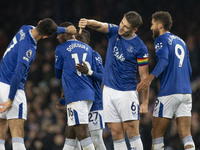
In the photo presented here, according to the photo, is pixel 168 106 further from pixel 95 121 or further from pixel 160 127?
pixel 95 121

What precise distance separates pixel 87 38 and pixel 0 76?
1814 mm

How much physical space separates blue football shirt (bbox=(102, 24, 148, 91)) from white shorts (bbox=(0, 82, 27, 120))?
1.24 meters

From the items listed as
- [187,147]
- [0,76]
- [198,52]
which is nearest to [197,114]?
[198,52]

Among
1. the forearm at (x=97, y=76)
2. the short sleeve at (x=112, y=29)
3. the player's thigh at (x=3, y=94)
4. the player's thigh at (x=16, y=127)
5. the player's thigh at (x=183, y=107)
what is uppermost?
the short sleeve at (x=112, y=29)

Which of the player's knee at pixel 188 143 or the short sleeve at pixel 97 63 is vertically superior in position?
the short sleeve at pixel 97 63

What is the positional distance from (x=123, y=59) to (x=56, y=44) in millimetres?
7653

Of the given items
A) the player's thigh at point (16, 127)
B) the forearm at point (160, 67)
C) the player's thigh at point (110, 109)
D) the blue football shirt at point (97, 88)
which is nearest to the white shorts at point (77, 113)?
the player's thigh at point (110, 109)

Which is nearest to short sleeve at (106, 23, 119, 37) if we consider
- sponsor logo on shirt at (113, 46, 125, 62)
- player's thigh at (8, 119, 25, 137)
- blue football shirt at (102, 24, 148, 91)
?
blue football shirt at (102, 24, 148, 91)

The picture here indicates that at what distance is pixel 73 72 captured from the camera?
617cm

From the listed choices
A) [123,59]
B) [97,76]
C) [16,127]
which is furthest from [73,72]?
[16,127]

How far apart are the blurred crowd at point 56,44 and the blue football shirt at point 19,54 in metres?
4.05

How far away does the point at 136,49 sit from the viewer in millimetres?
6043

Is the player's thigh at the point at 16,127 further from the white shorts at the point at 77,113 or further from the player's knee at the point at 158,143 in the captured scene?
the player's knee at the point at 158,143

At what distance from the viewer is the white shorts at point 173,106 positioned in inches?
243
